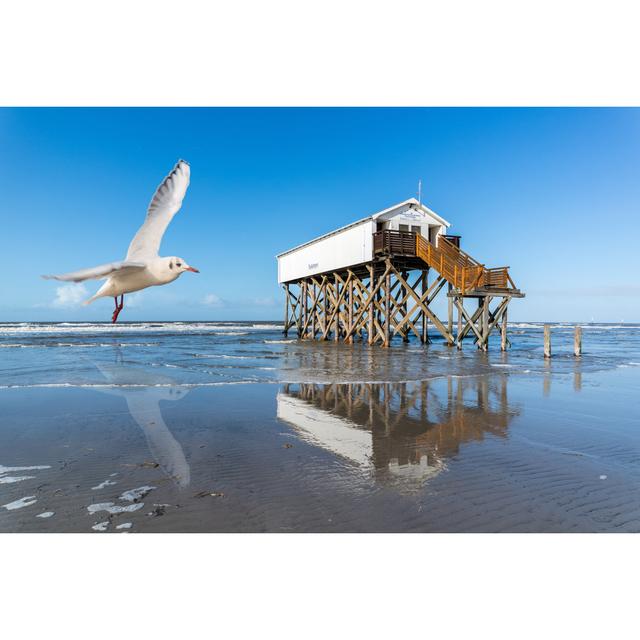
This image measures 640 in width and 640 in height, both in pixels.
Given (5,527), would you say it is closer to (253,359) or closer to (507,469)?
(507,469)

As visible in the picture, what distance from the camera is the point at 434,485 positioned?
510cm

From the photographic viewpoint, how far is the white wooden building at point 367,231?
84.1 ft

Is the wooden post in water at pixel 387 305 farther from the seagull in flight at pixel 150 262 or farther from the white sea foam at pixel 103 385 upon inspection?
the seagull in flight at pixel 150 262

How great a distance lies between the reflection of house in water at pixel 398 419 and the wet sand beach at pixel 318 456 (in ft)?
0.14

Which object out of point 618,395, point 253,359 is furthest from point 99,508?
point 253,359

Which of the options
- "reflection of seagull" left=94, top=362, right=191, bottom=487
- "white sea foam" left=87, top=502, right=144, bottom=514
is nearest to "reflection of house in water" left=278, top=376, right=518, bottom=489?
"reflection of seagull" left=94, top=362, right=191, bottom=487

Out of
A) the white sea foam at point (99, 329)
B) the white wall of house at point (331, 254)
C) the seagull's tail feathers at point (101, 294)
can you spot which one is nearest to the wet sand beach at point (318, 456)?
the seagull's tail feathers at point (101, 294)

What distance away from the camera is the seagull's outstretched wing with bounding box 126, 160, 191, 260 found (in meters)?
3.89

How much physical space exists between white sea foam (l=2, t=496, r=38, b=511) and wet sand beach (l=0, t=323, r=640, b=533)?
Result: 0.08 feet

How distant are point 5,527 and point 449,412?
7.66 m

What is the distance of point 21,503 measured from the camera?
458 centimetres

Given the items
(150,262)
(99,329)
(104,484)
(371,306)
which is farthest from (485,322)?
(99,329)

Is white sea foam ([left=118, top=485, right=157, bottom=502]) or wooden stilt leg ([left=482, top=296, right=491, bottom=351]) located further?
wooden stilt leg ([left=482, top=296, right=491, bottom=351])

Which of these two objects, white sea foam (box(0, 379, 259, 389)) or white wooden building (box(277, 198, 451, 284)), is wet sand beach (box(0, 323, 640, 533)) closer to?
white sea foam (box(0, 379, 259, 389))
